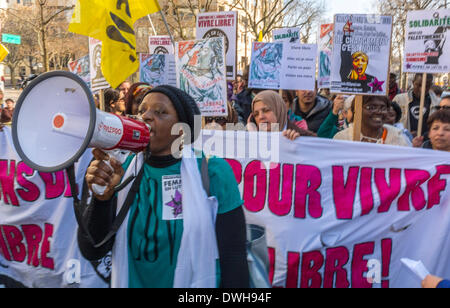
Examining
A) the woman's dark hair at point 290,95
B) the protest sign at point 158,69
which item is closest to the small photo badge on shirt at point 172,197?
the woman's dark hair at point 290,95

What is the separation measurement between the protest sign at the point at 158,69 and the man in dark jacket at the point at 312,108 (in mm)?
1824

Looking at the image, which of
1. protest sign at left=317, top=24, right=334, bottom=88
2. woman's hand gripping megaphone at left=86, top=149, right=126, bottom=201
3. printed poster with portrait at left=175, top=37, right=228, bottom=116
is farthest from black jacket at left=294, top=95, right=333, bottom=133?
woman's hand gripping megaphone at left=86, top=149, right=126, bottom=201

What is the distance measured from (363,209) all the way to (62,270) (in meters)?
2.12

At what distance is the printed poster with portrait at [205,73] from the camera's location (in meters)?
4.10

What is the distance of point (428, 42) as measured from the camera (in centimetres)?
438

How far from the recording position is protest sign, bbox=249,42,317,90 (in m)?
4.98

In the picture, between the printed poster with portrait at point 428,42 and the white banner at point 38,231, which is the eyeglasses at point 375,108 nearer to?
the printed poster with portrait at point 428,42

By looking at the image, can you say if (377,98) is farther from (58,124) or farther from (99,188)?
(58,124)

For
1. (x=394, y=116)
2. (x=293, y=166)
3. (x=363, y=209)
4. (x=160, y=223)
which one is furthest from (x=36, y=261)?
(x=394, y=116)

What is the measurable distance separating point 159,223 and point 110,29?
2.95 metres

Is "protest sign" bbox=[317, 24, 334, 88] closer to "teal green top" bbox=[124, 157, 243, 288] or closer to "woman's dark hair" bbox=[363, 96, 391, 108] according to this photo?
"woman's dark hair" bbox=[363, 96, 391, 108]

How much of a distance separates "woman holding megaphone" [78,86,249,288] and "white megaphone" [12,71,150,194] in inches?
7.6

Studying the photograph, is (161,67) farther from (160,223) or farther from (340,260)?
(160,223)

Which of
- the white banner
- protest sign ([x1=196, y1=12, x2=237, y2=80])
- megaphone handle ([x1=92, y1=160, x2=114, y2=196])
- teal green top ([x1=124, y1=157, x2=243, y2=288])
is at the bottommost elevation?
the white banner
